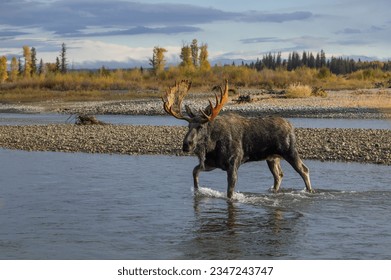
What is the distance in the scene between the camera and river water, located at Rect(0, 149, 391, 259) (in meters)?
9.41

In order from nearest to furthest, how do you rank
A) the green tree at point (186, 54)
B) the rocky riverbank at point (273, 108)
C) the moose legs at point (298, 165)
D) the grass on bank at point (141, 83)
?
the moose legs at point (298, 165)
the rocky riverbank at point (273, 108)
the grass on bank at point (141, 83)
the green tree at point (186, 54)

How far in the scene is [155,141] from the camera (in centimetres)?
2286

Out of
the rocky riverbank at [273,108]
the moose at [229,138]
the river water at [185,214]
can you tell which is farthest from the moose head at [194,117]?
the rocky riverbank at [273,108]

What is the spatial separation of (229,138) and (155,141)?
407 inches

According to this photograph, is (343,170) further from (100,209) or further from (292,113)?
(292,113)

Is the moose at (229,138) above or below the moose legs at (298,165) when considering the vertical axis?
above

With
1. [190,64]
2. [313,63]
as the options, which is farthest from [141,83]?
[313,63]

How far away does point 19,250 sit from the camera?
937 centimetres

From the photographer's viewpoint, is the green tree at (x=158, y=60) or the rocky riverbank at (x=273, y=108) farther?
the green tree at (x=158, y=60)

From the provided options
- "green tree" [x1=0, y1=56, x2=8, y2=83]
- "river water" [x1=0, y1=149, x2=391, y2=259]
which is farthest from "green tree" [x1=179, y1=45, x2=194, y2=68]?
"river water" [x1=0, y1=149, x2=391, y2=259]

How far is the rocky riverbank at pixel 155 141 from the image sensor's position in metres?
19.4

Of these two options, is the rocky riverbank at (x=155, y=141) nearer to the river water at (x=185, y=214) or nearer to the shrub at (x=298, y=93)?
the river water at (x=185, y=214)

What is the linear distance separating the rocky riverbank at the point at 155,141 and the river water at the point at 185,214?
5.27 ft

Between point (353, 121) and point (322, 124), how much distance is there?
2377 millimetres
